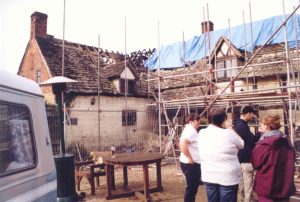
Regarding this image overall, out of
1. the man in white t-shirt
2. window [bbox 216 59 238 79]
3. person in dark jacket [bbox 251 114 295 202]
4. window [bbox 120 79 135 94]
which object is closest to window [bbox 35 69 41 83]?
window [bbox 120 79 135 94]

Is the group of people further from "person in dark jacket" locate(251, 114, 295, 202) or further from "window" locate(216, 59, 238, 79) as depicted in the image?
"window" locate(216, 59, 238, 79)

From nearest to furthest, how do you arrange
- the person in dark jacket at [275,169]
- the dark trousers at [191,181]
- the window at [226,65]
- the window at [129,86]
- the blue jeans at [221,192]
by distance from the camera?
the person in dark jacket at [275,169], the blue jeans at [221,192], the dark trousers at [191,181], the window at [226,65], the window at [129,86]

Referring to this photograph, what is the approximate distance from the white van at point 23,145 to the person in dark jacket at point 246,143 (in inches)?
100

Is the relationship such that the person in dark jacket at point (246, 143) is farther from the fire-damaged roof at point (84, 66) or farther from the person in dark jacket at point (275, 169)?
the fire-damaged roof at point (84, 66)

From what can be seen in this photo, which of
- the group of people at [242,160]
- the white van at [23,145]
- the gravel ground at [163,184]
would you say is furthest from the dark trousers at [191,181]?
the white van at [23,145]

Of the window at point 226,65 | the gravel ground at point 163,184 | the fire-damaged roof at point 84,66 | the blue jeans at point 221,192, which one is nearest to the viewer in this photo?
the blue jeans at point 221,192

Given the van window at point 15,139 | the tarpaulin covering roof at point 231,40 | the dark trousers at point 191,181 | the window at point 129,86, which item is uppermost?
the tarpaulin covering roof at point 231,40

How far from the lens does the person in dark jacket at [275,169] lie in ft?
12.3

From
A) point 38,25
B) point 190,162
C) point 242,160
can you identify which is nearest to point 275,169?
point 242,160

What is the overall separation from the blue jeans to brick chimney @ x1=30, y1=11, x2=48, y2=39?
15.9 m

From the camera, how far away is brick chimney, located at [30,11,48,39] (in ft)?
56.7

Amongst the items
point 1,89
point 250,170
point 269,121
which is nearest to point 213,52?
point 250,170

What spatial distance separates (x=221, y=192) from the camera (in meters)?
3.96

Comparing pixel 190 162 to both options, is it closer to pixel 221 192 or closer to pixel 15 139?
pixel 221 192
